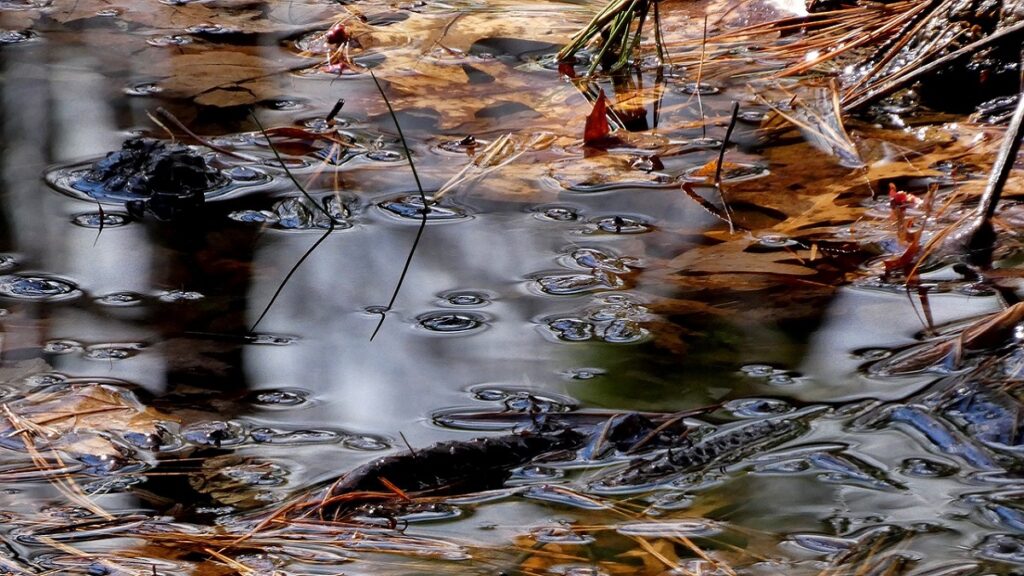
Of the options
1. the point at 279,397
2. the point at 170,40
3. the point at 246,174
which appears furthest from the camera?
the point at 170,40

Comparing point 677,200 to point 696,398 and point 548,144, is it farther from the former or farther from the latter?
point 696,398

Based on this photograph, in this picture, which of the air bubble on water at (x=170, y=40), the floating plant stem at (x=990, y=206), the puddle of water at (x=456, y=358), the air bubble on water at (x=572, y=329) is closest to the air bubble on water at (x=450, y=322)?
the puddle of water at (x=456, y=358)

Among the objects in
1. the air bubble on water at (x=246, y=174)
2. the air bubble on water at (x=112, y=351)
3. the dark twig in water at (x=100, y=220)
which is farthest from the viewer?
the air bubble on water at (x=246, y=174)

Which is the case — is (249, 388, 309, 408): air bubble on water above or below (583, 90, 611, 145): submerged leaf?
below

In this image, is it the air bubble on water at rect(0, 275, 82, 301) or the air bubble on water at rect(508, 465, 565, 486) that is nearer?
the air bubble on water at rect(508, 465, 565, 486)

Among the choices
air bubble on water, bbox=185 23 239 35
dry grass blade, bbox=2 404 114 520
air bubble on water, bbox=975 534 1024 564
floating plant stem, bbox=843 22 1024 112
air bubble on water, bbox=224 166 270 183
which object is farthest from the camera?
air bubble on water, bbox=185 23 239 35

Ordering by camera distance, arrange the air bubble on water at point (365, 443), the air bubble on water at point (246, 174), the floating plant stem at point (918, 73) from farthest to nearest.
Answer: the air bubble on water at point (246, 174)
the floating plant stem at point (918, 73)
the air bubble on water at point (365, 443)

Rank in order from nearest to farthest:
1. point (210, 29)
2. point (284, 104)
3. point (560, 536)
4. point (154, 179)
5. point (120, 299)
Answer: point (560, 536)
point (120, 299)
point (154, 179)
point (284, 104)
point (210, 29)

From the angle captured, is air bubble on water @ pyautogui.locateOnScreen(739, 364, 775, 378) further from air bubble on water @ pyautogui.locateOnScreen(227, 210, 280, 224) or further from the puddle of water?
air bubble on water @ pyautogui.locateOnScreen(227, 210, 280, 224)

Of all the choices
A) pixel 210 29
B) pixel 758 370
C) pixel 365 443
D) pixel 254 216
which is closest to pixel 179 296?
pixel 254 216

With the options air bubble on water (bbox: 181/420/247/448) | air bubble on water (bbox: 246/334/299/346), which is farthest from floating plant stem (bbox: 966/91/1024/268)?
air bubble on water (bbox: 181/420/247/448)

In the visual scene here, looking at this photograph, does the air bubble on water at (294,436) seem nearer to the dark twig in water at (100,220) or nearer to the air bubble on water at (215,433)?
the air bubble on water at (215,433)

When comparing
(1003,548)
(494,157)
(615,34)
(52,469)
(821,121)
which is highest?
(615,34)

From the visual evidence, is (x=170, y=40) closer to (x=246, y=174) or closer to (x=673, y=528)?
(x=246, y=174)
